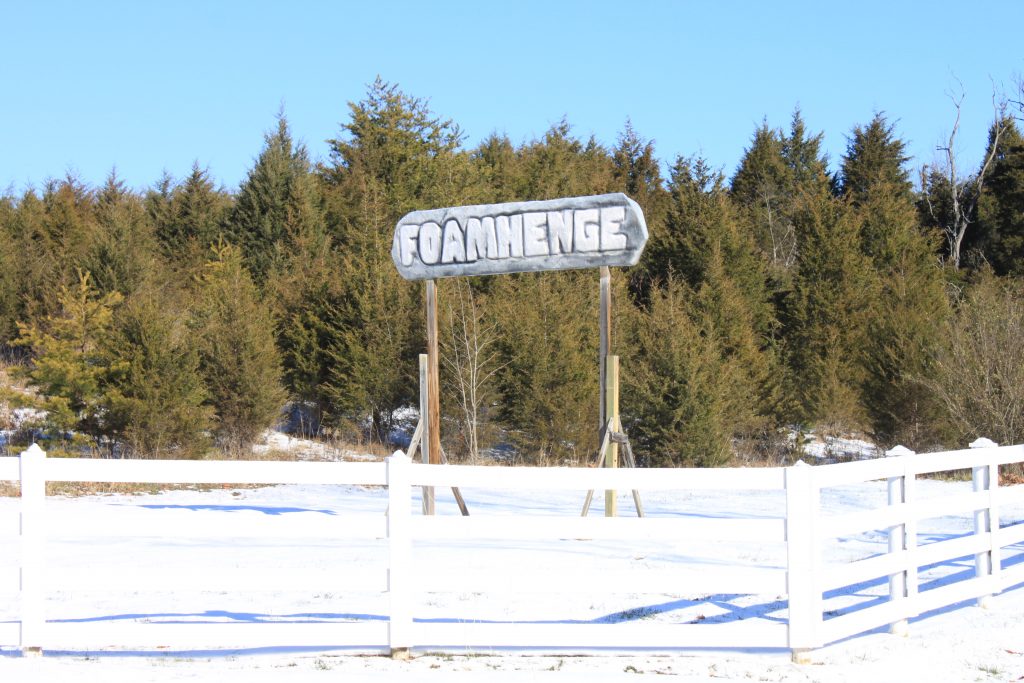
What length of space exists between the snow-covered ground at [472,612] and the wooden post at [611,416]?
67 cm

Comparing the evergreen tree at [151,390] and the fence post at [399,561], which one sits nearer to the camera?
the fence post at [399,561]

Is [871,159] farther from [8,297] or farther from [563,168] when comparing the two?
[8,297]

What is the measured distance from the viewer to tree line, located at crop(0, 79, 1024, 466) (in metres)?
18.6

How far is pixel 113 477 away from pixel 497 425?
16.2 metres

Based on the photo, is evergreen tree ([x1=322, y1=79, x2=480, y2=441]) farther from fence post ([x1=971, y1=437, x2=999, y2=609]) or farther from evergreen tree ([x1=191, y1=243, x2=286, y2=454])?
fence post ([x1=971, y1=437, x2=999, y2=609])

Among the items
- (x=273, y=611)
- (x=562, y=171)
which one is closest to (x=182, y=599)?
(x=273, y=611)

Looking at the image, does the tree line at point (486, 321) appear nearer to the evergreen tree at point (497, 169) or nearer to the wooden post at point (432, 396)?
the evergreen tree at point (497, 169)

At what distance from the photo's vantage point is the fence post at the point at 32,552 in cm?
549

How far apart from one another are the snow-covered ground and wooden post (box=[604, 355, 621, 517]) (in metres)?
0.67

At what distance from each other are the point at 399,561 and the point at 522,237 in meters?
5.32

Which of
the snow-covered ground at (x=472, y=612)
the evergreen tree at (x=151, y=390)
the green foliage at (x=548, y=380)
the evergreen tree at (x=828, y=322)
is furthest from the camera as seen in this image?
the evergreen tree at (x=828, y=322)

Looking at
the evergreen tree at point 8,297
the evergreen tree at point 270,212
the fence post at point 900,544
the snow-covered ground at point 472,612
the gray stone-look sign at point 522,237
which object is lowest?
the snow-covered ground at point 472,612

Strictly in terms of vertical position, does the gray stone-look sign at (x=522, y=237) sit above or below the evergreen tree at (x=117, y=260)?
below

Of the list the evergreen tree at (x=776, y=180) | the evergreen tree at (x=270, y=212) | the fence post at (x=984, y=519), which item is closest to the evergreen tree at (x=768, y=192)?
the evergreen tree at (x=776, y=180)
